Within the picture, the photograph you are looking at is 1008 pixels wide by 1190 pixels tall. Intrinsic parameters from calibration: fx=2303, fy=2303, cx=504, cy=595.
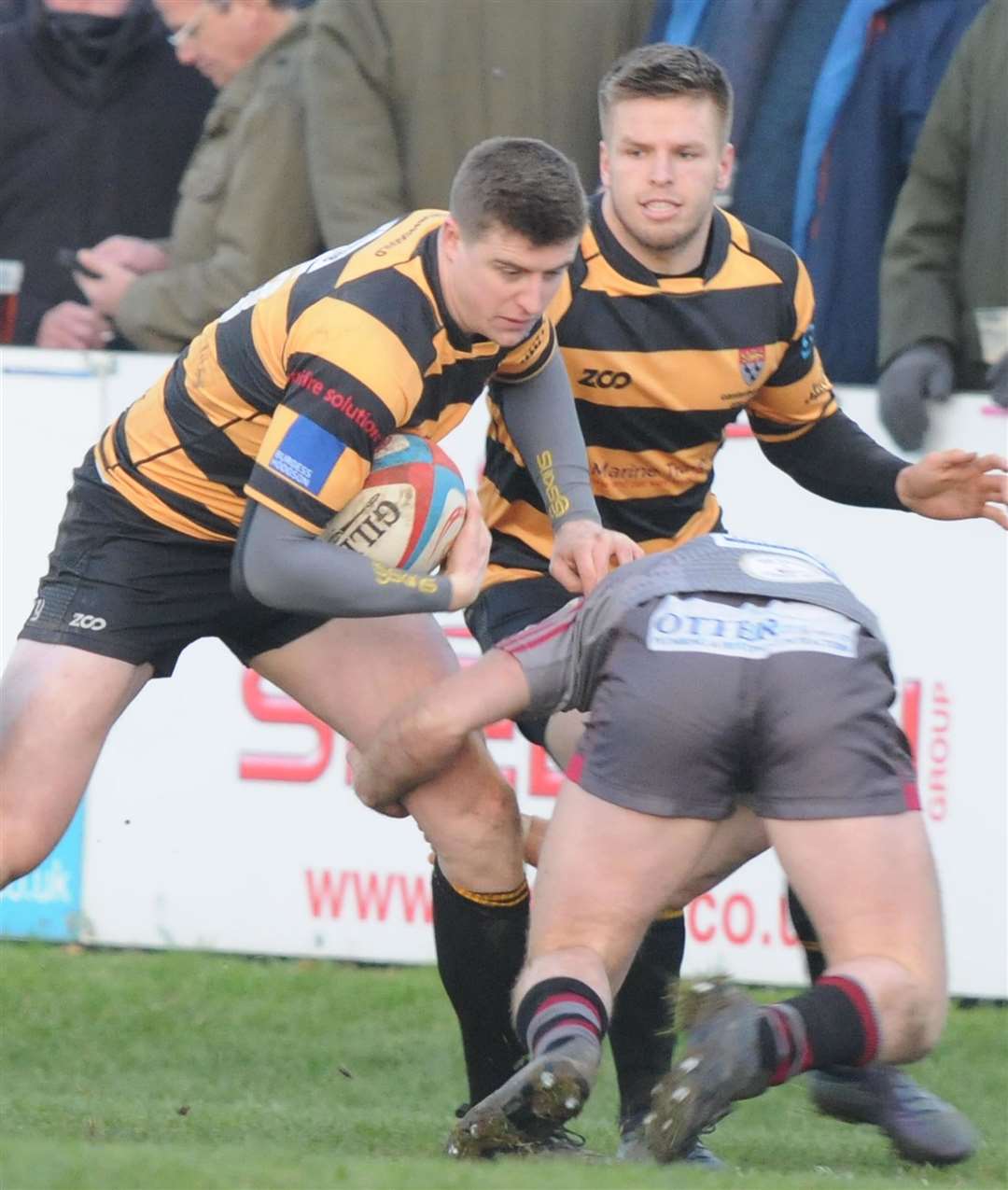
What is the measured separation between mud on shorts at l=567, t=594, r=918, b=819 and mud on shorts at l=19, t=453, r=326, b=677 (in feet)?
2.97

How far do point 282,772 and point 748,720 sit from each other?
116 inches

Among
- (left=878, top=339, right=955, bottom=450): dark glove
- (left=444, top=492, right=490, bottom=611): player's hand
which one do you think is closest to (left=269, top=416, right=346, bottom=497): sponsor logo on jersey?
(left=444, top=492, right=490, bottom=611): player's hand

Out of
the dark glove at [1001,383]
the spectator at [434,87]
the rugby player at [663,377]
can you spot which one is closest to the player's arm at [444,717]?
the rugby player at [663,377]

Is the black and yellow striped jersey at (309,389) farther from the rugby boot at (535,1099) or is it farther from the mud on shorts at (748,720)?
the rugby boot at (535,1099)

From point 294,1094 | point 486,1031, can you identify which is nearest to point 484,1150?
point 486,1031

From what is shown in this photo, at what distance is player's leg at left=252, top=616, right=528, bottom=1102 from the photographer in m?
5.14

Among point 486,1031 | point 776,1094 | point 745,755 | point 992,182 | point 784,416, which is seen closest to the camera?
point 745,755

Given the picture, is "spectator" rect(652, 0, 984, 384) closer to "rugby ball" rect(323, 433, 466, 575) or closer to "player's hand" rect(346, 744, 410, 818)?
"rugby ball" rect(323, 433, 466, 575)

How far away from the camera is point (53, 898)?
285 inches

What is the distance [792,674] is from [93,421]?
3.36 m

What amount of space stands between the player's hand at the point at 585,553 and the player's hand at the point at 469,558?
9.8 inches

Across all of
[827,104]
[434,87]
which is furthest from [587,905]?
[434,87]

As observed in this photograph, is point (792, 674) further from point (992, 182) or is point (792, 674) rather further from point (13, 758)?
point (992, 182)

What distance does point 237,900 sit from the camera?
7.15m
